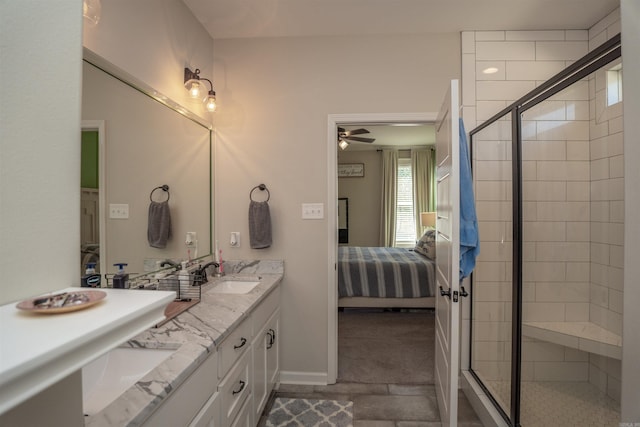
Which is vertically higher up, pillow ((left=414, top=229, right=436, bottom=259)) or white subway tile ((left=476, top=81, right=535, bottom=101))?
white subway tile ((left=476, top=81, right=535, bottom=101))

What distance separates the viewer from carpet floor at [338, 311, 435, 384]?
246cm

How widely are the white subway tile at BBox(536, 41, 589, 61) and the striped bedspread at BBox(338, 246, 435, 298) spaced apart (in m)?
2.35

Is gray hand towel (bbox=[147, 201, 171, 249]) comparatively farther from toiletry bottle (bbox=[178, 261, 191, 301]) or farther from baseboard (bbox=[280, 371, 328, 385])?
baseboard (bbox=[280, 371, 328, 385])

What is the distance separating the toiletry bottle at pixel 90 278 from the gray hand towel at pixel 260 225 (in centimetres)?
112

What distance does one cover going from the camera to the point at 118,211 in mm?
1479

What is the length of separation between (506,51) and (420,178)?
4.02m

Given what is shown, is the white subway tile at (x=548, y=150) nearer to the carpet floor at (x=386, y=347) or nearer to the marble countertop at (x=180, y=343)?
the carpet floor at (x=386, y=347)

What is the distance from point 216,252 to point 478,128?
88.2 inches

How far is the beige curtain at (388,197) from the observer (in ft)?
20.2

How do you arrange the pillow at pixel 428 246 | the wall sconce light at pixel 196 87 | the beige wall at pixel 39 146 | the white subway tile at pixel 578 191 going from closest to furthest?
the beige wall at pixel 39 146, the white subway tile at pixel 578 191, the wall sconce light at pixel 196 87, the pillow at pixel 428 246

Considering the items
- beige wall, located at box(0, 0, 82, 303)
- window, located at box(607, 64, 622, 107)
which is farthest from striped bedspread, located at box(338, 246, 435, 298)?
beige wall, located at box(0, 0, 82, 303)

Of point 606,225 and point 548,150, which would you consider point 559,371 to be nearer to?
point 606,225

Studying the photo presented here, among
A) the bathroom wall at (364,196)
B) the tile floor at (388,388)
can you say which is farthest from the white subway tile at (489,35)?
the bathroom wall at (364,196)

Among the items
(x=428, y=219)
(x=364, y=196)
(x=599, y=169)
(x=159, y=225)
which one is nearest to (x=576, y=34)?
(x=599, y=169)
